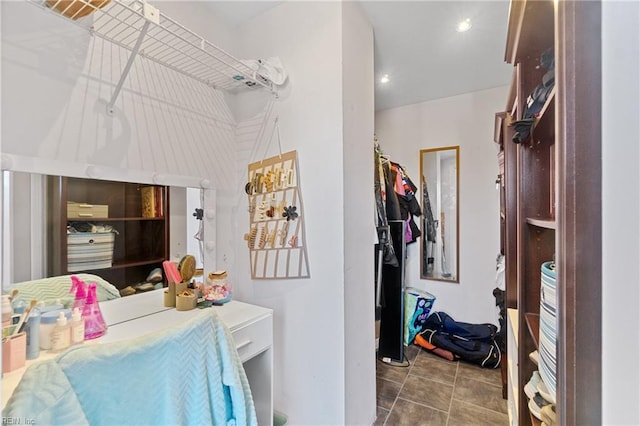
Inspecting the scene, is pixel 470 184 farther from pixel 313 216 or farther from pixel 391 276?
pixel 313 216

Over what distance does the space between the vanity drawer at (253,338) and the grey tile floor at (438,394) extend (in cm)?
98

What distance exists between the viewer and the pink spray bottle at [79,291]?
1.03m

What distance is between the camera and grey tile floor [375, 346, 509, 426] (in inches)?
66.4

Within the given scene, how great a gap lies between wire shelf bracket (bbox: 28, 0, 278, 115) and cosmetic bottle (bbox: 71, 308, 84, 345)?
806mm

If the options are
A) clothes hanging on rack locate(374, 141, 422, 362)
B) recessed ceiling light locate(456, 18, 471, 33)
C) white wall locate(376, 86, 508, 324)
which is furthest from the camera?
white wall locate(376, 86, 508, 324)

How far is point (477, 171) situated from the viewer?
2.64m

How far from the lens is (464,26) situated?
5.58 ft

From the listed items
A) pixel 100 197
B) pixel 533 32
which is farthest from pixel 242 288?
pixel 533 32

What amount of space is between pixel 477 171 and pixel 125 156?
2.76 m

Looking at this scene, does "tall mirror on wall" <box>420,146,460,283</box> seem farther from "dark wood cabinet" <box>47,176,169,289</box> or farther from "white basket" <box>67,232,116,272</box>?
"white basket" <box>67,232,116,272</box>

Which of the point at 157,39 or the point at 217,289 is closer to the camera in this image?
the point at 157,39

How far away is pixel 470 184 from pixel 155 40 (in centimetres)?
266

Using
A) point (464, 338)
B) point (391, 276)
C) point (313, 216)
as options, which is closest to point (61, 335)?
point (313, 216)

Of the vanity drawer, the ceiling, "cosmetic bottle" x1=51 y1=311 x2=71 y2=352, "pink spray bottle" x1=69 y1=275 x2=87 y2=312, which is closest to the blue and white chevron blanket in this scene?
the vanity drawer
